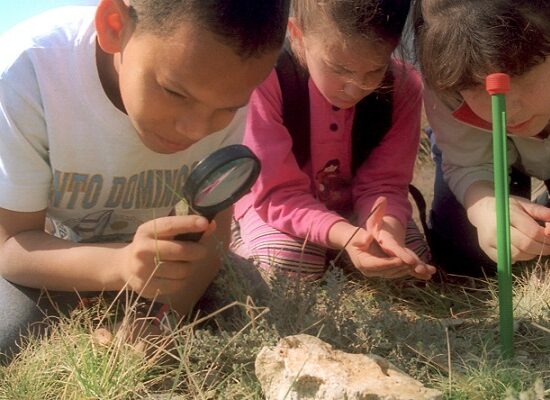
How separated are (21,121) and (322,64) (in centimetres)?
106

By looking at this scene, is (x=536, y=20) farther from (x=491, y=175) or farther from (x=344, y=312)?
(x=344, y=312)

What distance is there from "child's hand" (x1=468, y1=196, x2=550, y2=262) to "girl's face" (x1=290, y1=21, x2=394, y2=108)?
62 centimetres

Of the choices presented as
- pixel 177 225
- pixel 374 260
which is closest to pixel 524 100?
pixel 374 260

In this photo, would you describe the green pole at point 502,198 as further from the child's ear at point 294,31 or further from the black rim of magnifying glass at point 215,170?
the child's ear at point 294,31

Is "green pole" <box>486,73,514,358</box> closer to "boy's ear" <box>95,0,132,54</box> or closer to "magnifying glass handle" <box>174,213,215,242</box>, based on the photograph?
"magnifying glass handle" <box>174,213,215,242</box>

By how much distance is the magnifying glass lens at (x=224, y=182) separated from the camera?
1.73 metres

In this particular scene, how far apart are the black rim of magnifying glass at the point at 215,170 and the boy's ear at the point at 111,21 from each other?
20.9 inches

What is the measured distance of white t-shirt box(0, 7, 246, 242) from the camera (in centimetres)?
214

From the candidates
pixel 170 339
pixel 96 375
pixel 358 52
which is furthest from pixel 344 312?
pixel 358 52

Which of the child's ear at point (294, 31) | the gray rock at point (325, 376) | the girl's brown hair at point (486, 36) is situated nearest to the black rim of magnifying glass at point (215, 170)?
the gray rock at point (325, 376)

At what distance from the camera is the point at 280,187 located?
9.89 ft

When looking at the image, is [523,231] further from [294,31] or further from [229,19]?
[229,19]

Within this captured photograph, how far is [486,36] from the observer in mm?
2197

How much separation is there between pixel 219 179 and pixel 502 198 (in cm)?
66
